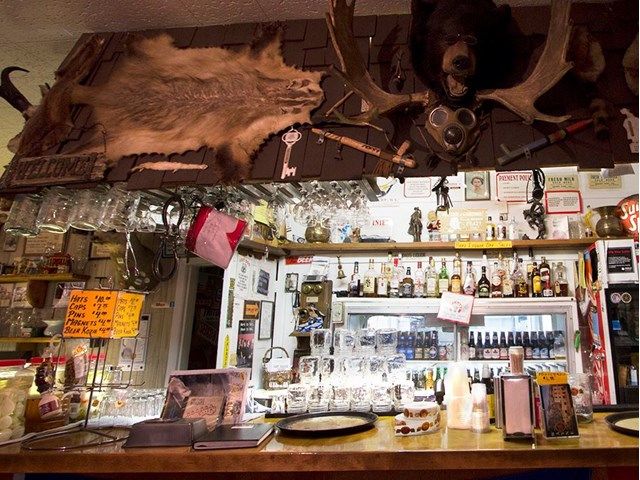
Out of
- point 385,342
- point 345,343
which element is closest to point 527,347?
point 385,342

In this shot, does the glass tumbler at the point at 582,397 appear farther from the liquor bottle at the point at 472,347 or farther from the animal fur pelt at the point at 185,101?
the liquor bottle at the point at 472,347

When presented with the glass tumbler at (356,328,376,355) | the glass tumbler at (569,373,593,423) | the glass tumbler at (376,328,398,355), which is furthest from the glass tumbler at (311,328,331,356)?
the glass tumbler at (569,373,593,423)

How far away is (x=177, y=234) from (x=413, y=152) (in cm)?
128

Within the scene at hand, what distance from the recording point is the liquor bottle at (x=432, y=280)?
446 centimetres

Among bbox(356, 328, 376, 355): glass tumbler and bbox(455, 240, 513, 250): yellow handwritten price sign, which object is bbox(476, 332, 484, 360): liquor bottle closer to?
bbox(455, 240, 513, 250): yellow handwritten price sign

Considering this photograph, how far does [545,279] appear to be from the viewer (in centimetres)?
432

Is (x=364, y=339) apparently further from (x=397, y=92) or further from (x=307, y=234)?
(x=307, y=234)

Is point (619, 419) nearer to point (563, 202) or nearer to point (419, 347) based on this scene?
point (419, 347)

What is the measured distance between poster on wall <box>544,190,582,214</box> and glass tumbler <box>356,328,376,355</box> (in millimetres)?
2924

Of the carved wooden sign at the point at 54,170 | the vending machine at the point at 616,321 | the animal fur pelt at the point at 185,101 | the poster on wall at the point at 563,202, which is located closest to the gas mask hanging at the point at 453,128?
the animal fur pelt at the point at 185,101

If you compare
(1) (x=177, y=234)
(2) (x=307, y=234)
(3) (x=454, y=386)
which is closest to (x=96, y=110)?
(1) (x=177, y=234)

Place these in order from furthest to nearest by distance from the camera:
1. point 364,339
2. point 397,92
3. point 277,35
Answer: point 364,339 < point 277,35 < point 397,92

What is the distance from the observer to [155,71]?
233 centimetres

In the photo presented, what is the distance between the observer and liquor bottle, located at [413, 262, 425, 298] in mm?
4505
